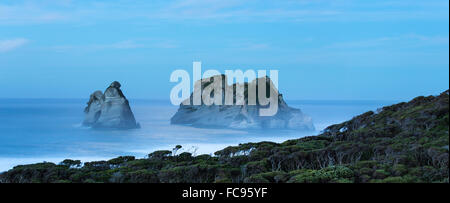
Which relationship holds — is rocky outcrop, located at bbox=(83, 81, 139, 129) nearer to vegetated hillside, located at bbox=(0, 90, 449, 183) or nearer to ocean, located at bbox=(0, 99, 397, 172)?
ocean, located at bbox=(0, 99, 397, 172)

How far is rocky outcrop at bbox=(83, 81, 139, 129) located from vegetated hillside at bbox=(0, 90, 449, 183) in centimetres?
2093

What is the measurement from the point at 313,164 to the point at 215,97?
2450cm

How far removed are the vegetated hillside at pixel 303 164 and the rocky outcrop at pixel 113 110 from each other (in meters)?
20.9

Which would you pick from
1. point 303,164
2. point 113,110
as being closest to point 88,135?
point 113,110

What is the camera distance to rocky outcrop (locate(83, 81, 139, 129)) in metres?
36.0

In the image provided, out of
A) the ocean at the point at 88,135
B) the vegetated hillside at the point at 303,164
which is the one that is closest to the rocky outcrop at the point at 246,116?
the ocean at the point at 88,135

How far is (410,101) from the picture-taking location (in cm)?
2338

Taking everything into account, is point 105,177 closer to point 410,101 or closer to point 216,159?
point 216,159

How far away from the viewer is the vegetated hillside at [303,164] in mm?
11320

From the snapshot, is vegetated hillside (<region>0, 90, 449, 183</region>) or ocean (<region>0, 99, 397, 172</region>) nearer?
vegetated hillside (<region>0, 90, 449, 183</region>)

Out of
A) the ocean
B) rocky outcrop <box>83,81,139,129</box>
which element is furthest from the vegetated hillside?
rocky outcrop <box>83,81,139,129</box>
